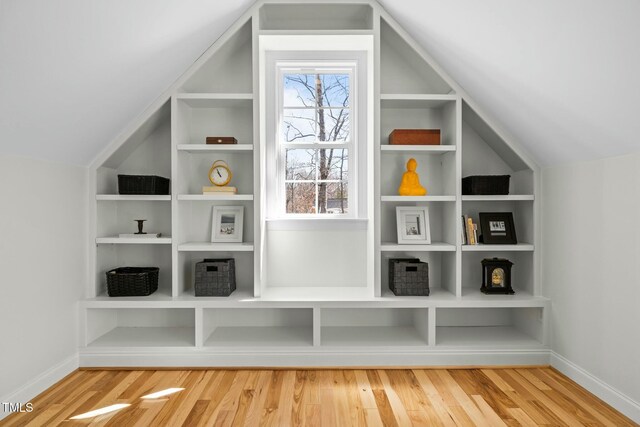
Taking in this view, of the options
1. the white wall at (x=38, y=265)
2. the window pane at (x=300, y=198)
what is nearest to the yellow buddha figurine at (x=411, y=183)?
the window pane at (x=300, y=198)

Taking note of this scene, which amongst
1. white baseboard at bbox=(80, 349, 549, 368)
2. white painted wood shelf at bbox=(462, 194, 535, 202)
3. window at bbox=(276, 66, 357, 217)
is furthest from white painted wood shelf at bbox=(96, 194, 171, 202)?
white painted wood shelf at bbox=(462, 194, 535, 202)

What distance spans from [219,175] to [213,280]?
0.76 metres

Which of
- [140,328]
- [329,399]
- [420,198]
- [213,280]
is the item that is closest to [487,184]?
[420,198]

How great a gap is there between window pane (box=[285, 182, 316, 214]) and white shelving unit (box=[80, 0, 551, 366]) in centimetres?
31

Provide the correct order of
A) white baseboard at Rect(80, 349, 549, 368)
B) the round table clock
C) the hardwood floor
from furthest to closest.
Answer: the round table clock → white baseboard at Rect(80, 349, 549, 368) → the hardwood floor

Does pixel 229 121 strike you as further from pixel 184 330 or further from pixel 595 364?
pixel 595 364

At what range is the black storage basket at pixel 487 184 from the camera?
10.2 feet

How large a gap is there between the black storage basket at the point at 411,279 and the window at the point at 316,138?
0.67 m

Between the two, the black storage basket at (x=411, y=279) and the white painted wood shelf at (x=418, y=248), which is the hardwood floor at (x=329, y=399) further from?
the white painted wood shelf at (x=418, y=248)

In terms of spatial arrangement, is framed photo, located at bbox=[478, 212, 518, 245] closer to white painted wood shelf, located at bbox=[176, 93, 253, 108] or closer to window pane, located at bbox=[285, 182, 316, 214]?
window pane, located at bbox=[285, 182, 316, 214]

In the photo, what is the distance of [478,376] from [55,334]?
8.48ft

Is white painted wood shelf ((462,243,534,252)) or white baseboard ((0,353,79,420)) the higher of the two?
white painted wood shelf ((462,243,534,252))

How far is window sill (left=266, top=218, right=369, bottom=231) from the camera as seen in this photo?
348 cm

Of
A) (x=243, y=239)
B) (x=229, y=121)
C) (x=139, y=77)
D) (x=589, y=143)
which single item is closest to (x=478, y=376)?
(x=589, y=143)
